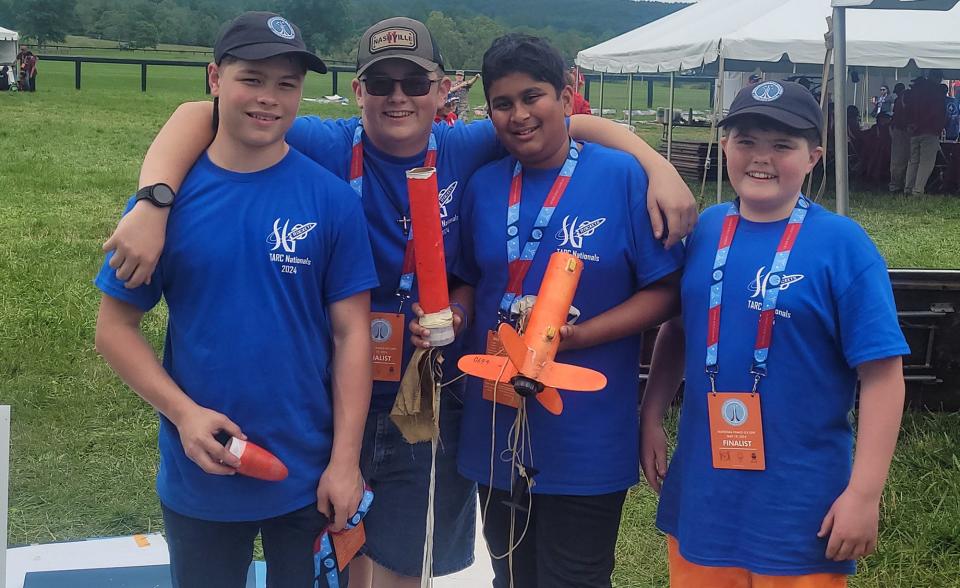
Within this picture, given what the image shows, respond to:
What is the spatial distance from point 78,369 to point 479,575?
3.37m

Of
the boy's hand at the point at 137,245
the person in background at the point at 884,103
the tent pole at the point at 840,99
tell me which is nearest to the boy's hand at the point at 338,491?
the boy's hand at the point at 137,245

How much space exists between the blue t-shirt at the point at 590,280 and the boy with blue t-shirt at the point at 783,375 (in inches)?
6.3

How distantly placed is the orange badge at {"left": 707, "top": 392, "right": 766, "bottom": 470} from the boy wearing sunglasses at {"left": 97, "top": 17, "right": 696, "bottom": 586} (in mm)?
410

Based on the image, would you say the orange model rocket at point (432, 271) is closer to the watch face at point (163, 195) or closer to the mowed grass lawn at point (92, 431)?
the watch face at point (163, 195)

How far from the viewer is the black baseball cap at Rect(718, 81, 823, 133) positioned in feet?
7.19

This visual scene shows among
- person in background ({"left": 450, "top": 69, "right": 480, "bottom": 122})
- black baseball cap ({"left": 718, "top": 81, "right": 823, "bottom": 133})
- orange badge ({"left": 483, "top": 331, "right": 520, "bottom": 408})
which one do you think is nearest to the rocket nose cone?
orange badge ({"left": 483, "top": 331, "right": 520, "bottom": 408})

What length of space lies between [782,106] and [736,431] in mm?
756

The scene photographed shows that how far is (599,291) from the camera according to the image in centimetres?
233

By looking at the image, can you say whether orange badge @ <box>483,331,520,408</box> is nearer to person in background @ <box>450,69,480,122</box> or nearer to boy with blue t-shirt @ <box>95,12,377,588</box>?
boy with blue t-shirt @ <box>95,12,377,588</box>

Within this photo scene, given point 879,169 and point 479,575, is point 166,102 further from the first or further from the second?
point 479,575

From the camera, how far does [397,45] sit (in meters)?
2.37

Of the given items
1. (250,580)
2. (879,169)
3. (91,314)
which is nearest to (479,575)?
(250,580)

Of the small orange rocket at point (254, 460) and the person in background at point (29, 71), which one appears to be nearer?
the small orange rocket at point (254, 460)

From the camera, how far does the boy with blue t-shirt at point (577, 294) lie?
7.58ft
